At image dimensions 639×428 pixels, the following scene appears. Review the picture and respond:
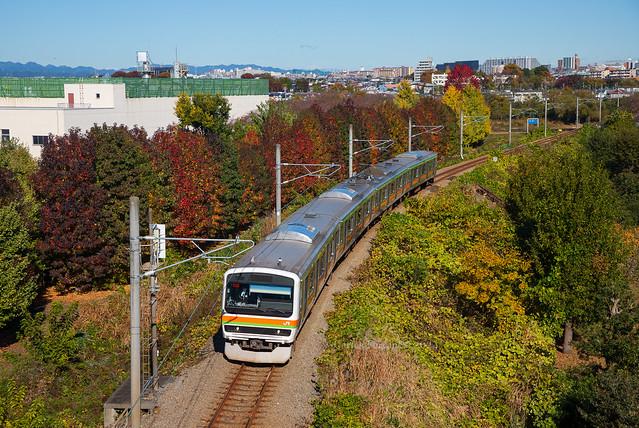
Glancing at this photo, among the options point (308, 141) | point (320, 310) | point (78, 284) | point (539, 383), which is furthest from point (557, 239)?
point (308, 141)

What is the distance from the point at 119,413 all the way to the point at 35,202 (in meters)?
14.2

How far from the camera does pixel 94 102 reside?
5616 cm

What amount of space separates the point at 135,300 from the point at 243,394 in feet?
12.5

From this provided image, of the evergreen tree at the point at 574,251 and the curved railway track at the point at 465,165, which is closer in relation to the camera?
the evergreen tree at the point at 574,251

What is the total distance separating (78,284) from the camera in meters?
27.5

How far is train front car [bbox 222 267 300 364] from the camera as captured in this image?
1609 centimetres

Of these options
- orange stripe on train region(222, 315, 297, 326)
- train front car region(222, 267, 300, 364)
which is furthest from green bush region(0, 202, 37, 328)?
orange stripe on train region(222, 315, 297, 326)

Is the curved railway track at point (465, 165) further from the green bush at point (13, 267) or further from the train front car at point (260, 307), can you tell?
the train front car at point (260, 307)

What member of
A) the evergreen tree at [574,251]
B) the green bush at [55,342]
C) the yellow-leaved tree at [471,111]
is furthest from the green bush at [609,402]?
the yellow-leaved tree at [471,111]

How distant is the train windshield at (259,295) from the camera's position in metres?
16.1

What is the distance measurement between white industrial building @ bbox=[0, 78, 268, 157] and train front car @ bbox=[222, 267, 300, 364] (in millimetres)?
31938

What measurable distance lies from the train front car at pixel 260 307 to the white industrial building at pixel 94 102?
105 feet

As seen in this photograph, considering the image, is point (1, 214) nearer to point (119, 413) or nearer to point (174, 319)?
point (174, 319)

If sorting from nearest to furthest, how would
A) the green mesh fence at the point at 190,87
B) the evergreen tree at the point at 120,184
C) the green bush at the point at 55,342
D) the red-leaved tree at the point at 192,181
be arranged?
the green bush at the point at 55,342 < the evergreen tree at the point at 120,184 < the red-leaved tree at the point at 192,181 < the green mesh fence at the point at 190,87
